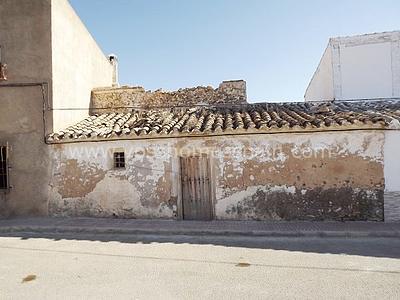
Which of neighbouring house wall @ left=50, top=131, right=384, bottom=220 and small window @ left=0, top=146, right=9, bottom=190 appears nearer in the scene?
neighbouring house wall @ left=50, top=131, right=384, bottom=220

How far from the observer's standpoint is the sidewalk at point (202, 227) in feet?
27.1

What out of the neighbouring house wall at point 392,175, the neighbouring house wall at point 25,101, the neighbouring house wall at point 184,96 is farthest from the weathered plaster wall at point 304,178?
the neighbouring house wall at point 25,101

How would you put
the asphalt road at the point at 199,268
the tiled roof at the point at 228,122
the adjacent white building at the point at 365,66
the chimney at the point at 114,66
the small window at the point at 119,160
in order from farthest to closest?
1. the chimney at the point at 114,66
2. the adjacent white building at the point at 365,66
3. the small window at the point at 119,160
4. the tiled roof at the point at 228,122
5. the asphalt road at the point at 199,268

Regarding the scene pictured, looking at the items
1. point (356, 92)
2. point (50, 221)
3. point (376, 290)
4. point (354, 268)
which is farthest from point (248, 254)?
point (356, 92)

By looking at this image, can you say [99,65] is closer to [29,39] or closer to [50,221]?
[29,39]

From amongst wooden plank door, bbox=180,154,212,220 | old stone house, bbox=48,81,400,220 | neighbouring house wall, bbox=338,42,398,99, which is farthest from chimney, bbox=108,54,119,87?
neighbouring house wall, bbox=338,42,398,99

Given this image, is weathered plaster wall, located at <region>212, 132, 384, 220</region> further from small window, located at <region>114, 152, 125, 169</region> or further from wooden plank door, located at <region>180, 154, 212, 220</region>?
small window, located at <region>114, 152, 125, 169</region>

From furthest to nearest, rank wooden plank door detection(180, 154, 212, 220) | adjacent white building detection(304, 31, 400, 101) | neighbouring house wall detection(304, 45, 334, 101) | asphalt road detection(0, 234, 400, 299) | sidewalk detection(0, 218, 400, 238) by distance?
1. neighbouring house wall detection(304, 45, 334, 101)
2. adjacent white building detection(304, 31, 400, 101)
3. wooden plank door detection(180, 154, 212, 220)
4. sidewalk detection(0, 218, 400, 238)
5. asphalt road detection(0, 234, 400, 299)

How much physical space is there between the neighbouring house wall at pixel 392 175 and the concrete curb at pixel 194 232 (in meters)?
1.33

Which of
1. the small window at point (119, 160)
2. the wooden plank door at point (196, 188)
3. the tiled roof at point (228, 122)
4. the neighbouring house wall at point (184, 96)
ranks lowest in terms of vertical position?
the wooden plank door at point (196, 188)

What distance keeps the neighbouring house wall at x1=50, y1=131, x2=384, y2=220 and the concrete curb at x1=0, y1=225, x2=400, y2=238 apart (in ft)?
4.36

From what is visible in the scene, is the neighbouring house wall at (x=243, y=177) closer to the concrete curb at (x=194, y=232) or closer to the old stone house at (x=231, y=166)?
the old stone house at (x=231, y=166)

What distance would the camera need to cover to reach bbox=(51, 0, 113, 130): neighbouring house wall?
11383 millimetres

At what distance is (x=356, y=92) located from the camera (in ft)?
50.9
